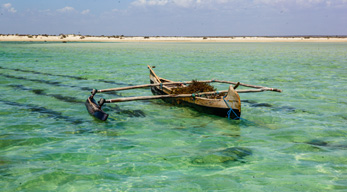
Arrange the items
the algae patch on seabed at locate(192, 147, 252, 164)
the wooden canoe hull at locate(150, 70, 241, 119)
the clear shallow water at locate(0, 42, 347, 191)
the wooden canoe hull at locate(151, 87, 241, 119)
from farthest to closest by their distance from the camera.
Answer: the wooden canoe hull at locate(151, 87, 241, 119)
the wooden canoe hull at locate(150, 70, 241, 119)
the algae patch on seabed at locate(192, 147, 252, 164)
the clear shallow water at locate(0, 42, 347, 191)

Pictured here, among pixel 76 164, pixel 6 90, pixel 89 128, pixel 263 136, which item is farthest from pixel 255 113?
pixel 6 90

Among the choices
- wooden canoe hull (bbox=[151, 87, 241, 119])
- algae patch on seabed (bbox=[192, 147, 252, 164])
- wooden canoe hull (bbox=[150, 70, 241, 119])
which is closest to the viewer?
algae patch on seabed (bbox=[192, 147, 252, 164])

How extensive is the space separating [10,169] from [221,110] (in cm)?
647

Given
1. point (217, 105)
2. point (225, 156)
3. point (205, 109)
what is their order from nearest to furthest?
point (225, 156) → point (217, 105) → point (205, 109)

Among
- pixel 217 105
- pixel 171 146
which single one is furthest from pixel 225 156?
pixel 217 105

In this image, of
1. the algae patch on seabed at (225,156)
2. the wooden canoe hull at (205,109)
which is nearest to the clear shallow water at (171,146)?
the algae patch on seabed at (225,156)

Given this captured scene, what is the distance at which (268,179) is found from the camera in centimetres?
641

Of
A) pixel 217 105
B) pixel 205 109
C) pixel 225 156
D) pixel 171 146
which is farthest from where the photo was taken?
pixel 205 109

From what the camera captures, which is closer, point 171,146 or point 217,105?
point 171,146

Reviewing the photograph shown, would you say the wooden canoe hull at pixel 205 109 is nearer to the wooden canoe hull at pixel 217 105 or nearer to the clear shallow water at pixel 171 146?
the wooden canoe hull at pixel 217 105

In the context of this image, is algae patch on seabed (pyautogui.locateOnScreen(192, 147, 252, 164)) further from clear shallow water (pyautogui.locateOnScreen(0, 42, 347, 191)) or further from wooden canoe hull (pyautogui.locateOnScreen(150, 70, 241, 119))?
wooden canoe hull (pyautogui.locateOnScreen(150, 70, 241, 119))

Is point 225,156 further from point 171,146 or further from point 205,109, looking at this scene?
point 205,109

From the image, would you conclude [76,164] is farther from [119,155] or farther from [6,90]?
[6,90]

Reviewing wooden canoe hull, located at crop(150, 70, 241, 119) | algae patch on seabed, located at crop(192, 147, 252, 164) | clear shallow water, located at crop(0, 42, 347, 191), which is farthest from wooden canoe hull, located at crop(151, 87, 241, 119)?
algae patch on seabed, located at crop(192, 147, 252, 164)
